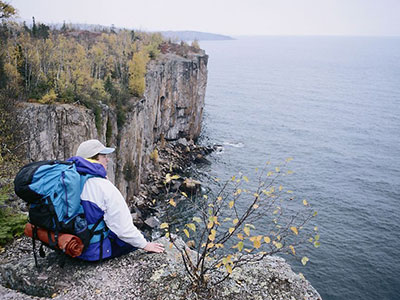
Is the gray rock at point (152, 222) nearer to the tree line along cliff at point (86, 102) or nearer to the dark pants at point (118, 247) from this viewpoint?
the tree line along cliff at point (86, 102)

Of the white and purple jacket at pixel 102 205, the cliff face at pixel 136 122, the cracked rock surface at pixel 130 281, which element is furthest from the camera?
the cliff face at pixel 136 122

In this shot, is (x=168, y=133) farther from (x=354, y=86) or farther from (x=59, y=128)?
(x=354, y=86)

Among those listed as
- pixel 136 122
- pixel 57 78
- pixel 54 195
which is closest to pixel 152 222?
pixel 136 122

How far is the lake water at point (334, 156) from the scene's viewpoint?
30328 millimetres

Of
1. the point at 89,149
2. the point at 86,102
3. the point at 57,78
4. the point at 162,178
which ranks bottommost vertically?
the point at 162,178

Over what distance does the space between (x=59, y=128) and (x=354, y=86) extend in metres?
126

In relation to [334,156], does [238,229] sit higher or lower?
higher

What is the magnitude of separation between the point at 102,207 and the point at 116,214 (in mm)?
278

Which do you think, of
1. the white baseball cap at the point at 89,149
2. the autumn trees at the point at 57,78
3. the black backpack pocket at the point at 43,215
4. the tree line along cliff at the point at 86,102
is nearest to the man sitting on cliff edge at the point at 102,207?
the white baseball cap at the point at 89,149

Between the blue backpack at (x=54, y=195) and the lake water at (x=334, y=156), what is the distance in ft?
87.4

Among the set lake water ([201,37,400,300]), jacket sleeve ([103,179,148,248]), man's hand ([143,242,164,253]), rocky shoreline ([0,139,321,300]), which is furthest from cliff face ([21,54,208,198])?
jacket sleeve ([103,179,148,248])

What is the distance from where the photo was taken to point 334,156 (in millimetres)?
56750

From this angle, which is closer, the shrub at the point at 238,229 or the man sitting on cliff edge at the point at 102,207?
the man sitting on cliff edge at the point at 102,207

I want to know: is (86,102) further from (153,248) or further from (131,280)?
(131,280)
